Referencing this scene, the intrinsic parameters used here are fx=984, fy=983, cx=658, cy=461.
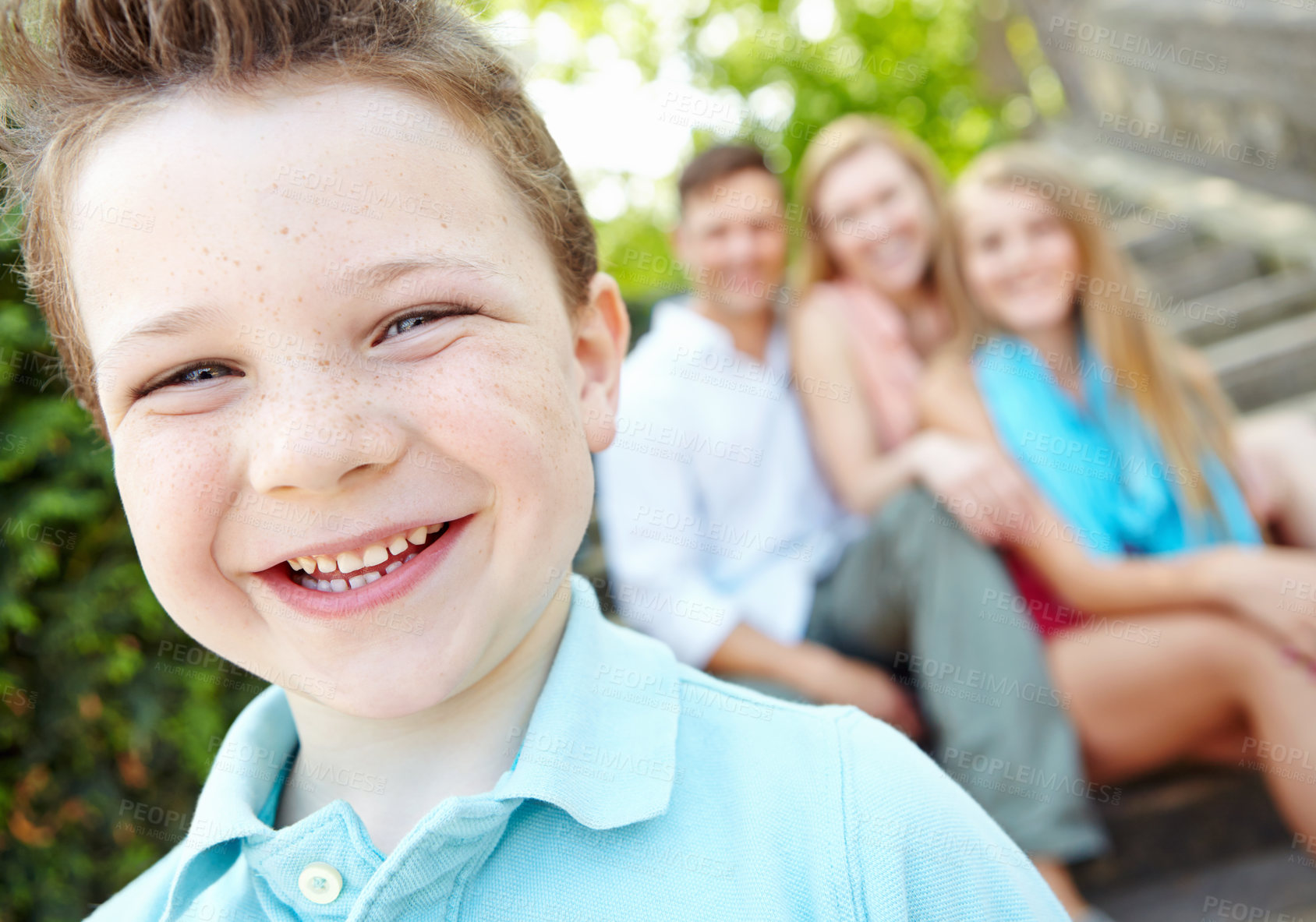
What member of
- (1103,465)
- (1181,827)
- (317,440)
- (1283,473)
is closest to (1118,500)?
(1103,465)

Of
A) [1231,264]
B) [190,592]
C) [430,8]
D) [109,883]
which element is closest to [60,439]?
[109,883]

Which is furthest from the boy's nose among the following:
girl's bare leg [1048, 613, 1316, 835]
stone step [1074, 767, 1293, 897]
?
stone step [1074, 767, 1293, 897]

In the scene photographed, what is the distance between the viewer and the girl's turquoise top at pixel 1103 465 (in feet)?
9.52

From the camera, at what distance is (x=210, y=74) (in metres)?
1.02

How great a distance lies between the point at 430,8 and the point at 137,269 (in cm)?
47

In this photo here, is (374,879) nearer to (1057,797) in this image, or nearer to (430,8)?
(430,8)

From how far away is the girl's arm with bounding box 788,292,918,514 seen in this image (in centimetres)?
306

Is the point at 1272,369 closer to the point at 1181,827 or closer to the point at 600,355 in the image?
the point at 1181,827

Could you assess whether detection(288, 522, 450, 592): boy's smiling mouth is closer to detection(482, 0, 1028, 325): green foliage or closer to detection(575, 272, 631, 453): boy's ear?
detection(575, 272, 631, 453): boy's ear

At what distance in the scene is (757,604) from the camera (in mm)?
2965

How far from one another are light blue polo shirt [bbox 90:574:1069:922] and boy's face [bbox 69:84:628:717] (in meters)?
0.15

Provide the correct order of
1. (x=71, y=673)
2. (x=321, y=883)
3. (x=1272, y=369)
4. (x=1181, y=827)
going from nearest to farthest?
(x=321, y=883)
(x=71, y=673)
(x=1181, y=827)
(x=1272, y=369)

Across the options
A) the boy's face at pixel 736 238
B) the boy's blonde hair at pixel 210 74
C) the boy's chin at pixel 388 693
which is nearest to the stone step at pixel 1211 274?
the boy's face at pixel 736 238

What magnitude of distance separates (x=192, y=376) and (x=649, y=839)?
694 mm
